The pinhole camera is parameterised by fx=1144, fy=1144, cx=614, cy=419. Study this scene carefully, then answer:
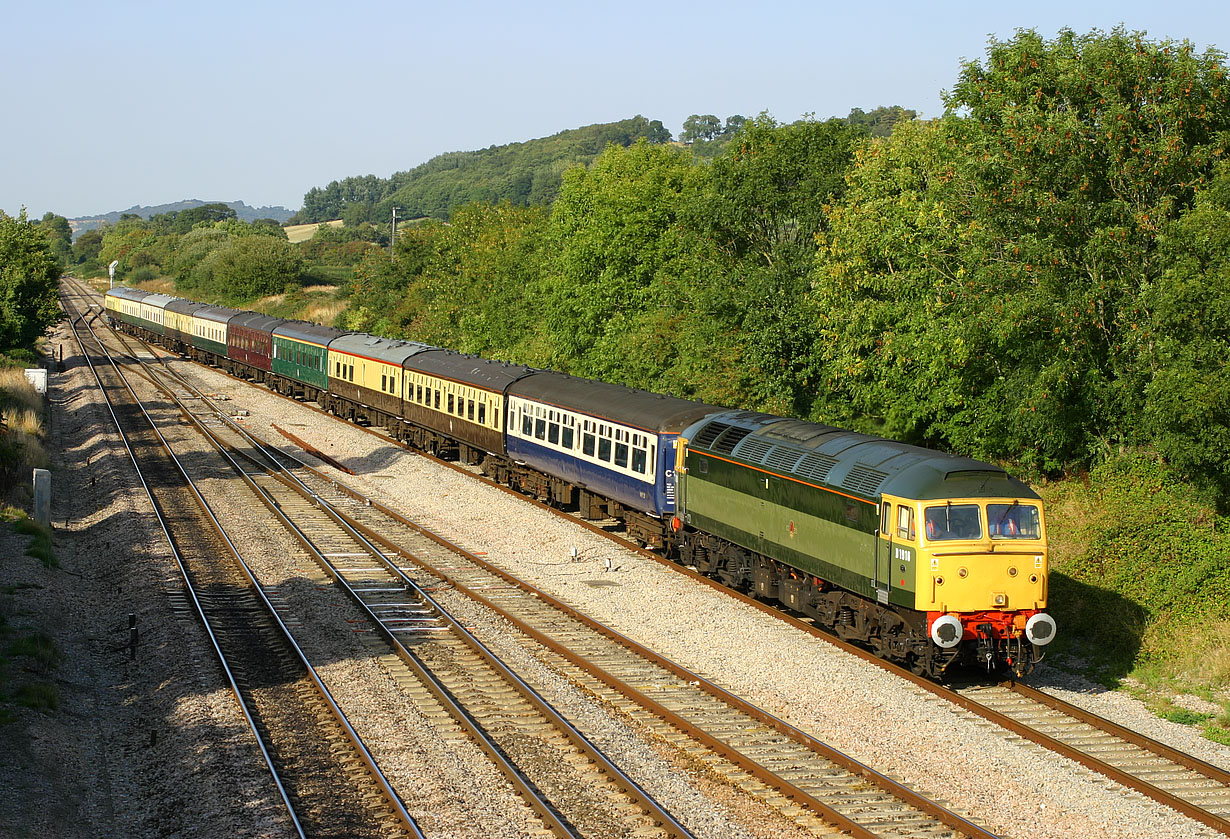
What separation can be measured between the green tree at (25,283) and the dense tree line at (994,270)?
33574 mm

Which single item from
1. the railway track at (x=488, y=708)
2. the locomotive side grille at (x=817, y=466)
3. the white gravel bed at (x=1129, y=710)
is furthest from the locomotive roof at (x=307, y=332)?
the white gravel bed at (x=1129, y=710)

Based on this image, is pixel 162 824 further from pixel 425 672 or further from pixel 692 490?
pixel 692 490

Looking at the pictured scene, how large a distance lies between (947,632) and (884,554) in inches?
60.9

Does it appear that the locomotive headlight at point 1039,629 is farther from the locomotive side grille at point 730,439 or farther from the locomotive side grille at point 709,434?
the locomotive side grille at point 709,434

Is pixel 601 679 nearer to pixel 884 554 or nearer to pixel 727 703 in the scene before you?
pixel 727 703

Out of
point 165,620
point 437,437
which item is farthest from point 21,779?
point 437,437

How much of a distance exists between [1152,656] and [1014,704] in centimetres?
367

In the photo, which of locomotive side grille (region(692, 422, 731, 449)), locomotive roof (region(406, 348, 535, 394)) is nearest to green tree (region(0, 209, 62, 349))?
locomotive roof (region(406, 348, 535, 394))

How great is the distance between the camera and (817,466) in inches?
760

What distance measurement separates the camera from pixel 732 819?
12.3 meters

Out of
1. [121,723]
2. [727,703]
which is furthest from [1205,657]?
[121,723]

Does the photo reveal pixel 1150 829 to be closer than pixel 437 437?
Yes

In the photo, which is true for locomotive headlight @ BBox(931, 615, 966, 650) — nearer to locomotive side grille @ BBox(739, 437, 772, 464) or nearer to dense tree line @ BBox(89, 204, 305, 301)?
locomotive side grille @ BBox(739, 437, 772, 464)

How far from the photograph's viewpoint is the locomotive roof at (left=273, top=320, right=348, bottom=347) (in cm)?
5368
